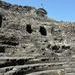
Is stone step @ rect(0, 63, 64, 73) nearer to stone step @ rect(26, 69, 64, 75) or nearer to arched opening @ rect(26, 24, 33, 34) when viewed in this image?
stone step @ rect(26, 69, 64, 75)

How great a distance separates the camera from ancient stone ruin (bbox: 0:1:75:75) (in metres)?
16.1

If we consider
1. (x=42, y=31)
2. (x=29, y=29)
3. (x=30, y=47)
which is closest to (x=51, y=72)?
(x=30, y=47)

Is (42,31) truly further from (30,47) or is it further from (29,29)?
(30,47)

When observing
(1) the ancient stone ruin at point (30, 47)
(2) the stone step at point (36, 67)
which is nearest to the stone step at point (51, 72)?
(1) the ancient stone ruin at point (30, 47)

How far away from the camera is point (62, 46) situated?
27406 mm

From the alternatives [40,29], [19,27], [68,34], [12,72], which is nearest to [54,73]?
[12,72]

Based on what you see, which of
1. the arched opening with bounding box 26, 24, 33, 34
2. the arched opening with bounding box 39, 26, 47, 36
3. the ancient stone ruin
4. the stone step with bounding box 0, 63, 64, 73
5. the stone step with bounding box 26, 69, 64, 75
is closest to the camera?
the stone step with bounding box 0, 63, 64, 73

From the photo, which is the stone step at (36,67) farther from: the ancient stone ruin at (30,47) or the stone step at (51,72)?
the stone step at (51,72)

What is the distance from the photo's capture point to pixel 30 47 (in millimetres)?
21844

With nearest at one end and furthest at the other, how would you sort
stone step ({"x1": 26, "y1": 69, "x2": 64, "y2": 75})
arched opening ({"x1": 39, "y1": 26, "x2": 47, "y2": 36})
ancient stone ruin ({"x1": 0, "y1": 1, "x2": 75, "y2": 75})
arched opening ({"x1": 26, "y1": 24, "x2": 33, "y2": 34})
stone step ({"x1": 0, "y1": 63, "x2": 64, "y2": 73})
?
stone step ({"x1": 0, "y1": 63, "x2": 64, "y2": 73})
stone step ({"x1": 26, "y1": 69, "x2": 64, "y2": 75})
ancient stone ruin ({"x1": 0, "y1": 1, "x2": 75, "y2": 75})
arched opening ({"x1": 26, "y1": 24, "x2": 33, "y2": 34})
arched opening ({"x1": 39, "y1": 26, "x2": 47, "y2": 36})

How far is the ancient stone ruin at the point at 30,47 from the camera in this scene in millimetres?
16111

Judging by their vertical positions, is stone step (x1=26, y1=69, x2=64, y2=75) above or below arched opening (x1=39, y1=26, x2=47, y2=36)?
→ below

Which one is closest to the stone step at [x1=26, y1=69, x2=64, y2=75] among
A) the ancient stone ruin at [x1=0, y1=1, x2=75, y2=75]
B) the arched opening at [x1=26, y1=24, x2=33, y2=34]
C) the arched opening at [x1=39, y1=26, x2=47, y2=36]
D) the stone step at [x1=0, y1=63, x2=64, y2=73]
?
the ancient stone ruin at [x1=0, y1=1, x2=75, y2=75]

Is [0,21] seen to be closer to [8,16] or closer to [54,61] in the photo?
[8,16]
